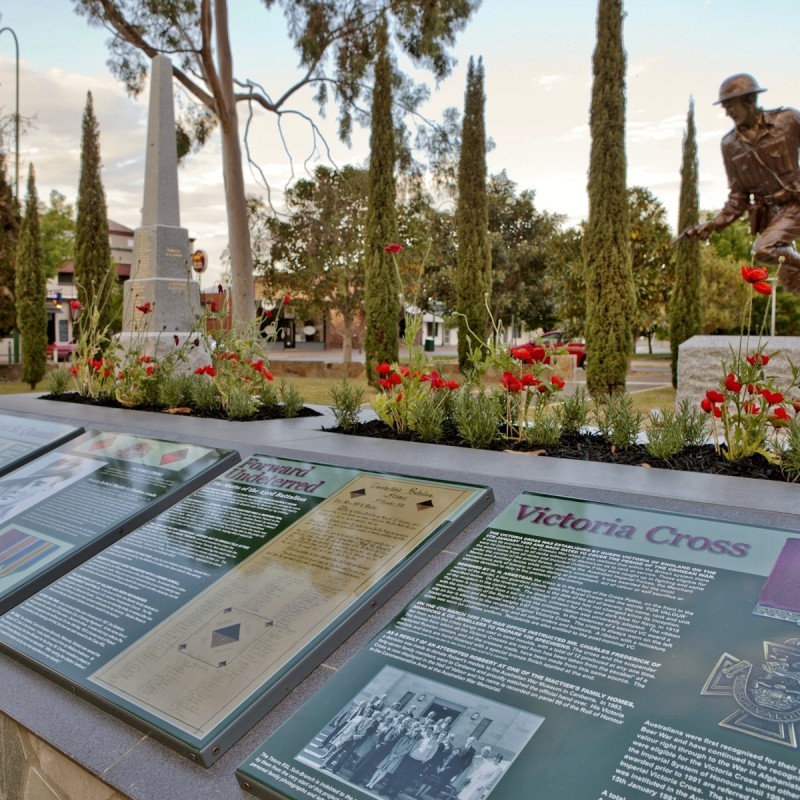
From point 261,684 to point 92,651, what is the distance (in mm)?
632

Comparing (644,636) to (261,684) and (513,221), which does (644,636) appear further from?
(513,221)

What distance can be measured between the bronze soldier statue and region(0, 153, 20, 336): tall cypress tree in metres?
20.4

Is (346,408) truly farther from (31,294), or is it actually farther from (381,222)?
(31,294)

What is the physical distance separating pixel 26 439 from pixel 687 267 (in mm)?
16133

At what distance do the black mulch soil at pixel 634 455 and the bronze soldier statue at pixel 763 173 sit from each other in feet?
12.6

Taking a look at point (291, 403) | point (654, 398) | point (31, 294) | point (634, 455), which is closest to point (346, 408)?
point (291, 403)

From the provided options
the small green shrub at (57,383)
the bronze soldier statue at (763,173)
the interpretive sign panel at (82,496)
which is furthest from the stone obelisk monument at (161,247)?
the bronze soldier statue at (763,173)

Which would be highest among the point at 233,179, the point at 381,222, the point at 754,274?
the point at 233,179

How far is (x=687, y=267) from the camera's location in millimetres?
17281

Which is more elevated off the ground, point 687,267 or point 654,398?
point 687,267

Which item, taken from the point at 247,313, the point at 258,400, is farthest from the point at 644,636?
the point at 247,313

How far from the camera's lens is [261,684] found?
191cm

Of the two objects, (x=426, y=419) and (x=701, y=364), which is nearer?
(x=426, y=419)

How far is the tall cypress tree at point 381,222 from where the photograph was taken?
16.4m
